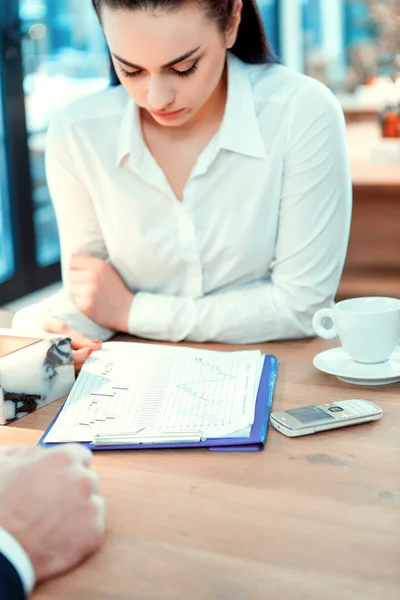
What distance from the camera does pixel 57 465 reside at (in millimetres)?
748

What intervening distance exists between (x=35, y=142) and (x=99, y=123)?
1881 millimetres

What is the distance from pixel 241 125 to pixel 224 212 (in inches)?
6.1

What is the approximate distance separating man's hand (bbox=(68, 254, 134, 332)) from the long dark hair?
0.36 meters

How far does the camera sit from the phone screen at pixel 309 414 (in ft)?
3.11

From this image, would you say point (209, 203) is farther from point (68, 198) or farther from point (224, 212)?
point (68, 198)

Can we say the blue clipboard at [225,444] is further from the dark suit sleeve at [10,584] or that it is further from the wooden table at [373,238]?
the wooden table at [373,238]

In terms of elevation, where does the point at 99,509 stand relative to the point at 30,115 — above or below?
above

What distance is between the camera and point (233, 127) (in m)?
1.40

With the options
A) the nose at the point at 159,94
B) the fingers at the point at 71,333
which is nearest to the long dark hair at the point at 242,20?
the nose at the point at 159,94

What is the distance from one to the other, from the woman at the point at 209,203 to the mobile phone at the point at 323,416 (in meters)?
0.35

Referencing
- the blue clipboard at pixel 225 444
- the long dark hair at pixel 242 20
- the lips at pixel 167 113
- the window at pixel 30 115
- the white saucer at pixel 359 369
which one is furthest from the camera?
the window at pixel 30 115

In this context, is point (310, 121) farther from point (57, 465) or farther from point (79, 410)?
point (57, 465)

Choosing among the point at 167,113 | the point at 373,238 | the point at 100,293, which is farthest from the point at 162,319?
the point at 373,238

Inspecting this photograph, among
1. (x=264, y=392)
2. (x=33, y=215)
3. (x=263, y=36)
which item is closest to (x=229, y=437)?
(x=264, y=392)
